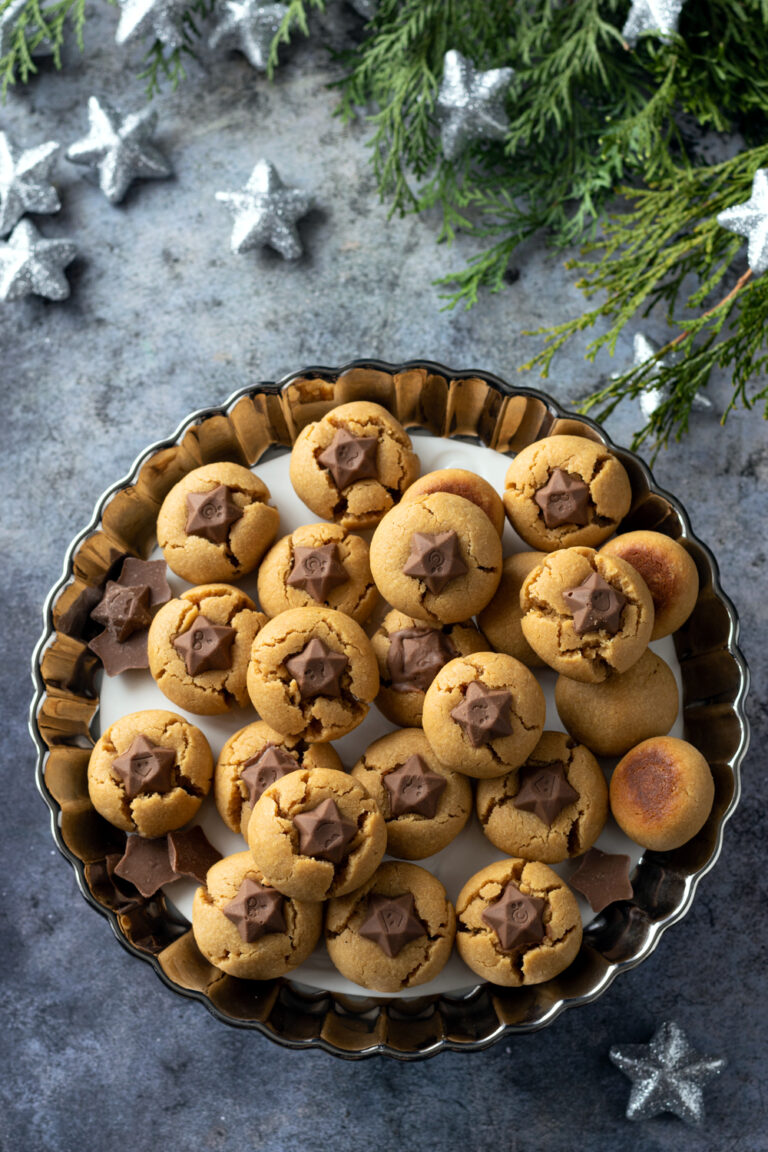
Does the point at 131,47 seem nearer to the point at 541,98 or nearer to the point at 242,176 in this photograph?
the point at 242,176

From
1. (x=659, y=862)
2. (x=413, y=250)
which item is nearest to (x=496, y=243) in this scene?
(x=413, y=250)

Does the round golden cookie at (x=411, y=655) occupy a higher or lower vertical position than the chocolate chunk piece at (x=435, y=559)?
lower

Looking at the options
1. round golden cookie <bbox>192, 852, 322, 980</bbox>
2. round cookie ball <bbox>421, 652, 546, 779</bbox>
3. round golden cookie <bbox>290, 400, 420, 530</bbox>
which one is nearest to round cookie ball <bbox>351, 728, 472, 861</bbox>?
round cookie ball <bbox>421, 652, 546, 779</bbox>

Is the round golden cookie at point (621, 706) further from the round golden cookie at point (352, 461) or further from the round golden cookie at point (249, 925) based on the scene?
the round golden cookie at point (249, 925)

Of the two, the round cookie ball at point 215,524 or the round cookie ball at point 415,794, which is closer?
the round cookie ball at point 415,794

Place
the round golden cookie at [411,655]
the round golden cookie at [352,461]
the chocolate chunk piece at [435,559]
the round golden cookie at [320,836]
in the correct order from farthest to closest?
the round golden cookie at [352,461] < the round golden cookie at [411,655] < the chocolate chunk piece at [435,559] < the round golden cookie at [320,836]

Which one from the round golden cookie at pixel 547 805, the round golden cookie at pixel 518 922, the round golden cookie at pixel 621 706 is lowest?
the round golden cookie at pixel 518 922

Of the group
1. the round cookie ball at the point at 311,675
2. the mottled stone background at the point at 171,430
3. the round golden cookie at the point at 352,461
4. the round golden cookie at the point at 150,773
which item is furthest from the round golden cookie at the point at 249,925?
the round golden cookie at the point at 352,461
